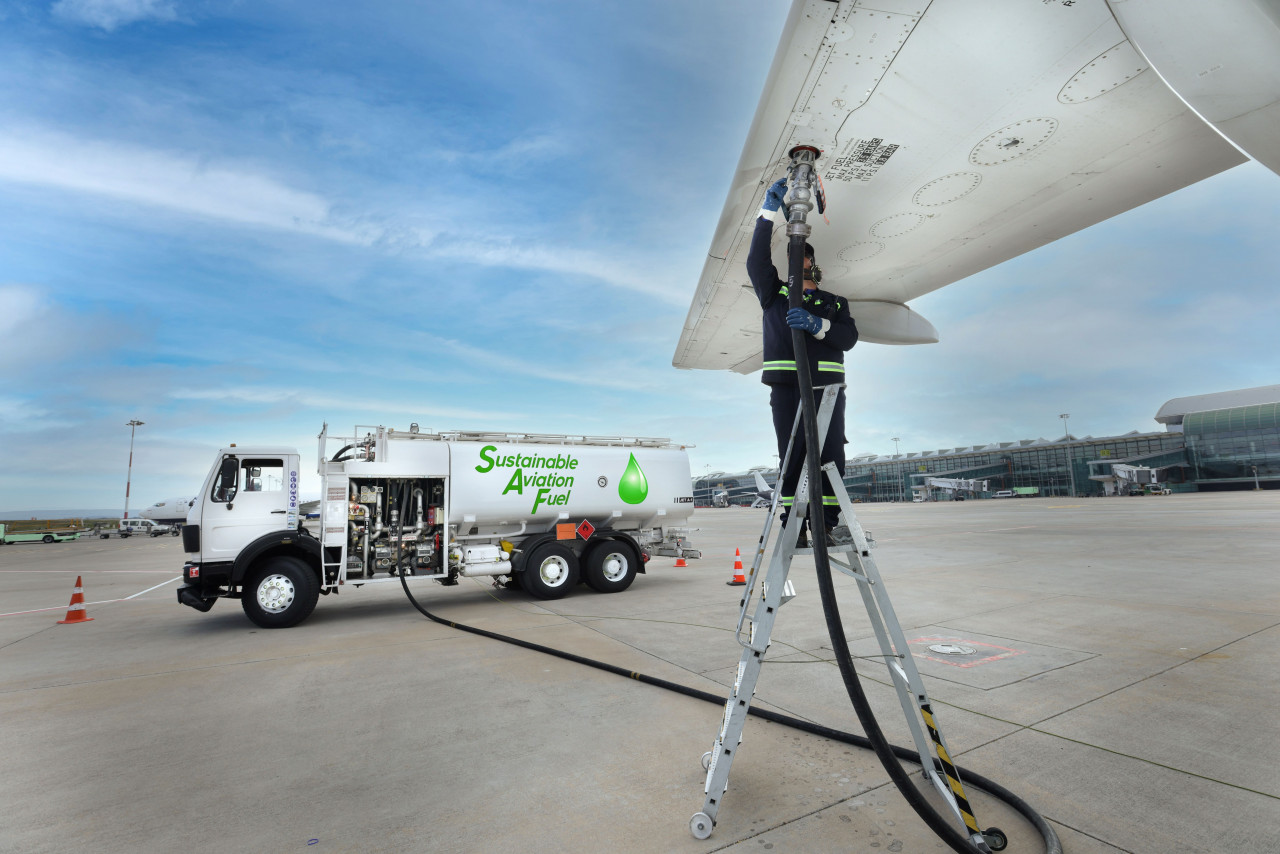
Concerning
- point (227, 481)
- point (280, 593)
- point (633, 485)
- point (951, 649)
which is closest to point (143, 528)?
point (227, 481)

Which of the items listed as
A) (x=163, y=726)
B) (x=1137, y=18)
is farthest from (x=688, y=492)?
(x=1137, y=18)

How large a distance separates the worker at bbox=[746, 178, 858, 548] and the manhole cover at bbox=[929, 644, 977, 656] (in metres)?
3.28

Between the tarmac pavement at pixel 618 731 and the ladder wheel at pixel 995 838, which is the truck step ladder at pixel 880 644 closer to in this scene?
the ladder wheel at pixel 995 838

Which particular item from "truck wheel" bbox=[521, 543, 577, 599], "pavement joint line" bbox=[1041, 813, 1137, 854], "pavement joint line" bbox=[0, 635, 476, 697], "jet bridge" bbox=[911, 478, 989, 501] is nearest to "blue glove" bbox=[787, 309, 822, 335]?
"pavement joint line" bbox=[1041, 813, 1137, 854]

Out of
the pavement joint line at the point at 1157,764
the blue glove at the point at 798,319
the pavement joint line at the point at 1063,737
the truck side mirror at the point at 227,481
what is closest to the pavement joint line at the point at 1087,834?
the pavement joint line at the point at 1063,737

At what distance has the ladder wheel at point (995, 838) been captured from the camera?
225cm

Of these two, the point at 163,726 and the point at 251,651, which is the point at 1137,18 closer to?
the point at 163,726

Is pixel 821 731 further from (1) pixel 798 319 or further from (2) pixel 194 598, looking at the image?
(2) pixel 194 598

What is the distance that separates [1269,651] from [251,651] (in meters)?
9.75

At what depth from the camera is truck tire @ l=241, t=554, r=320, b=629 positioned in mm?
7676

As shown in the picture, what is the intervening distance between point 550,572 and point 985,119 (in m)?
8.28

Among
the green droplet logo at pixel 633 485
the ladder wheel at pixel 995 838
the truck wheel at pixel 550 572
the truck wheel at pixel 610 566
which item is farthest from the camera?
the green droplet logo at pixel 633 485

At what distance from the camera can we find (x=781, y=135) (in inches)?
133

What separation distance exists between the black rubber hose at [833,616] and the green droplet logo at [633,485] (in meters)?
8.35
